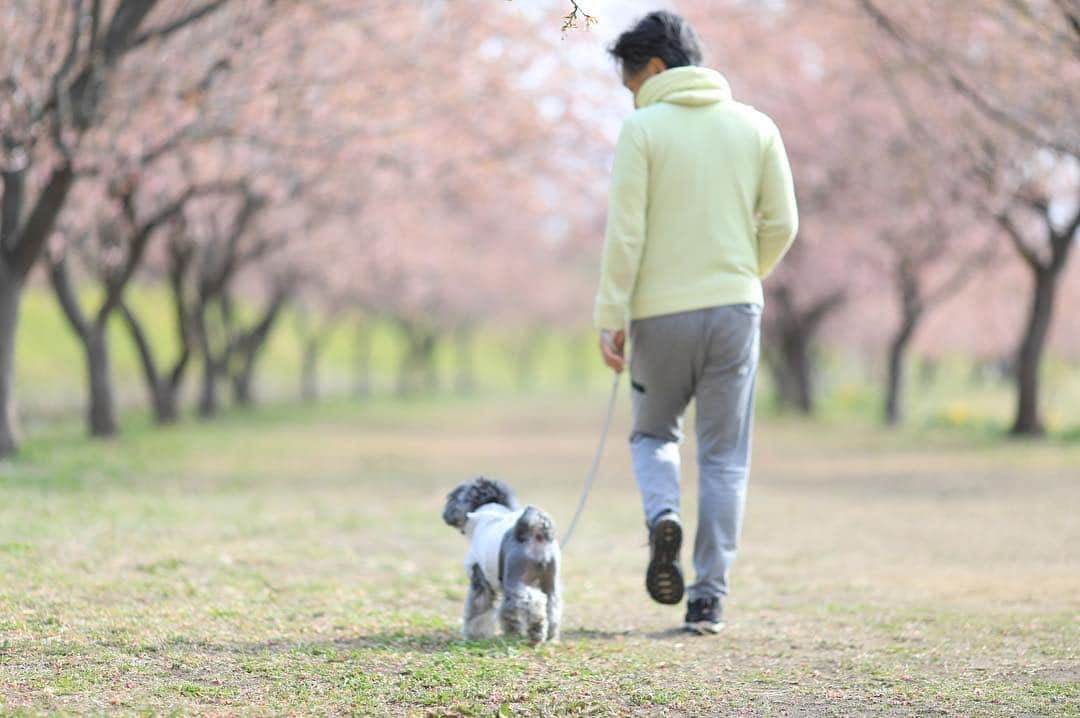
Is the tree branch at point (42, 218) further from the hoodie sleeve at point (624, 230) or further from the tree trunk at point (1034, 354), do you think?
the tree trunk at point (1034, 354)

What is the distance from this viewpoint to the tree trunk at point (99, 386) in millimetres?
16125

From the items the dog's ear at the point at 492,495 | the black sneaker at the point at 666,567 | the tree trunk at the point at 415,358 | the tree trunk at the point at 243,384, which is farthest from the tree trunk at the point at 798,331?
the black sneaker at the point at 666,567

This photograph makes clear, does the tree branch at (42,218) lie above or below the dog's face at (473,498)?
above

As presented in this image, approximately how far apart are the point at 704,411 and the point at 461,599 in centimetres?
156

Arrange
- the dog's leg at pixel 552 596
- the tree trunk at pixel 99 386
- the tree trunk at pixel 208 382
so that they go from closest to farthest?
the dog's leg at pixel 552 596 < the tree trunk at pixel 99 386 < the tree trunk at pixel 208 382

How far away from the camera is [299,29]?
41.3ft

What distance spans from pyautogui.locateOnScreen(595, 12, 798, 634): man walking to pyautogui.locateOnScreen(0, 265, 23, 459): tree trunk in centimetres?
840

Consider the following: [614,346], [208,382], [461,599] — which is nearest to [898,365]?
[208,382]

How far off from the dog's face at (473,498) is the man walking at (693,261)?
0.50 meters

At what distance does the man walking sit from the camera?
4438mm

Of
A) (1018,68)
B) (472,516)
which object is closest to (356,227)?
(1018,68)

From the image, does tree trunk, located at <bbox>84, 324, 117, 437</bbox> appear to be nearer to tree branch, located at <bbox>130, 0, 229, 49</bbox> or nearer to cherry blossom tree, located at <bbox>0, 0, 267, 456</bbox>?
cherry blossom tree, located at <bbox>0, 0, 267, 456</bbox>

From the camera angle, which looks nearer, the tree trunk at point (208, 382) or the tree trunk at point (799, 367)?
the tree trunk at point (208, 382)

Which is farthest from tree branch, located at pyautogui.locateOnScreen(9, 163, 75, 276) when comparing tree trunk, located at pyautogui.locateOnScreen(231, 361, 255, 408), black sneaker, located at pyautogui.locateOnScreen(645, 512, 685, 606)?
tree trunk, located at pyautogui.locateOnScreen(231, 361, 255, 408)
